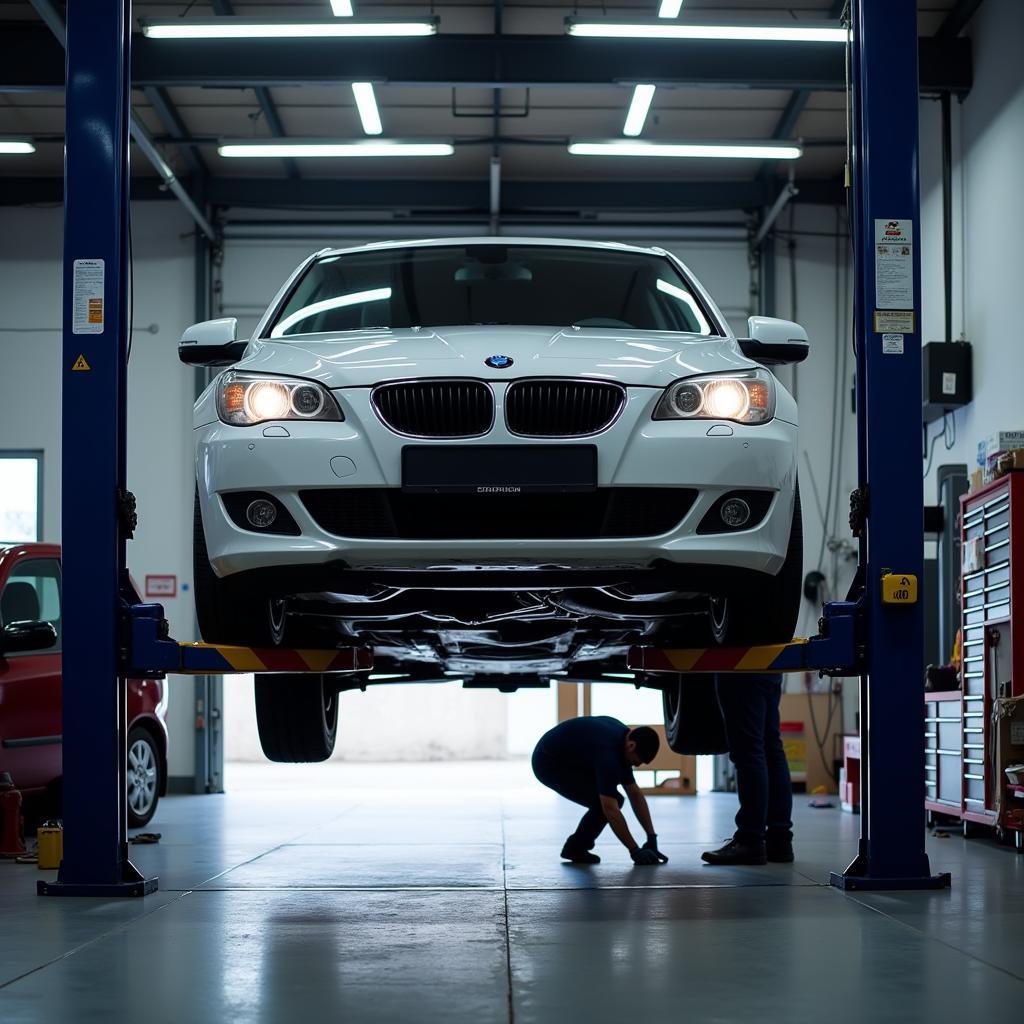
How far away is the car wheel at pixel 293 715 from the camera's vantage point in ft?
18.7

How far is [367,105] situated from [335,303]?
22.8 feet

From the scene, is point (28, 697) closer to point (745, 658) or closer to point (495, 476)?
point (745, 658)

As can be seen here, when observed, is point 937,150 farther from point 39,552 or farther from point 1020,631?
point 39,552

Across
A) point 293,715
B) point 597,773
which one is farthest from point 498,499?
point 597,773

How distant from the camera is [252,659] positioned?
4684 mm

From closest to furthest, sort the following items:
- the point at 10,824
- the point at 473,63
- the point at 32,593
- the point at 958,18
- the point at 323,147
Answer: the point at 10,824, the point at 32,593, the point at 473,63, the point at 958,18, the point at 323,147

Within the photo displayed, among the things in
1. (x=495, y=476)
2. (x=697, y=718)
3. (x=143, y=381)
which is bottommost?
(x=697, y=718)

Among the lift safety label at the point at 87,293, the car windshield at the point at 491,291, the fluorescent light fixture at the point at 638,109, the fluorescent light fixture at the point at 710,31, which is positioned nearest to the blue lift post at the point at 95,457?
the lift safety label at the point at 87,293

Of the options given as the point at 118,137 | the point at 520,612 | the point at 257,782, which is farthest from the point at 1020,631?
the point at 257,782

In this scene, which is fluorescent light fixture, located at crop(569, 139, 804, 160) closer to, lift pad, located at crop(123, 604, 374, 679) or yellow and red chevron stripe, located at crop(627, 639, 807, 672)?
lift pad, located at crop(123, 604, 374, 679)

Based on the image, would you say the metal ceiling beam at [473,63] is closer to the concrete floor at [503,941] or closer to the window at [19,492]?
the window at [19,492]

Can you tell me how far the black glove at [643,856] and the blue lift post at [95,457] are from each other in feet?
7.60

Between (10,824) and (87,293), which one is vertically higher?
(87,293)

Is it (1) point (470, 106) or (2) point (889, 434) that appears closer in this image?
(2) point (889, 434)
